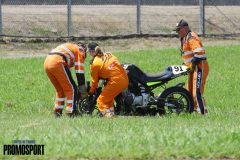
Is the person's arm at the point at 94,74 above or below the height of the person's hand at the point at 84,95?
above

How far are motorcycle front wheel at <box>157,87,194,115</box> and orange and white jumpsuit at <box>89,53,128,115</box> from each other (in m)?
0.89

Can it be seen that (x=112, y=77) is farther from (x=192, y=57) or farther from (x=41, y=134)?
(x=41, y=134)

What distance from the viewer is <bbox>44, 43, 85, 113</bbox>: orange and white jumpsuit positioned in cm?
1356

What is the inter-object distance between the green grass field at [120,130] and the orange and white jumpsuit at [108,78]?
62 cm

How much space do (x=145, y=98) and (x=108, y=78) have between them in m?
0.91

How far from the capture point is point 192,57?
47.6ft

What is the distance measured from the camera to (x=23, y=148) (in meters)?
9.01

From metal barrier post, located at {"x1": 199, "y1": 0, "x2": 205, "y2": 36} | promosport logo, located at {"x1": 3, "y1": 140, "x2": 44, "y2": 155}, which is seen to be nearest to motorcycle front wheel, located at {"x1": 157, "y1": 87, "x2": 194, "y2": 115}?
promosport logo, located at {"x1": 3, "y1": 140, "x2": 44, "y2": 155}

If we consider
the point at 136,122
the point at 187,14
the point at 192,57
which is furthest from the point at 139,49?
the point at 136,122

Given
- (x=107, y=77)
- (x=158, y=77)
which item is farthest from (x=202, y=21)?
(x=107, y=77)

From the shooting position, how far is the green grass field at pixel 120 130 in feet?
29.2

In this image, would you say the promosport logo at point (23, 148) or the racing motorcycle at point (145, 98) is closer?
the promosport logo at point (23, 148)

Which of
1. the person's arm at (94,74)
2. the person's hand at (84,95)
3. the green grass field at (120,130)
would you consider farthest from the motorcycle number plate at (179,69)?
the person's hand at (84,95)

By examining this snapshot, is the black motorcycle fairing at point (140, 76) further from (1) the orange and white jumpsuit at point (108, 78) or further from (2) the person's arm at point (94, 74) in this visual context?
(2) the person's arm at point (94, 74)
